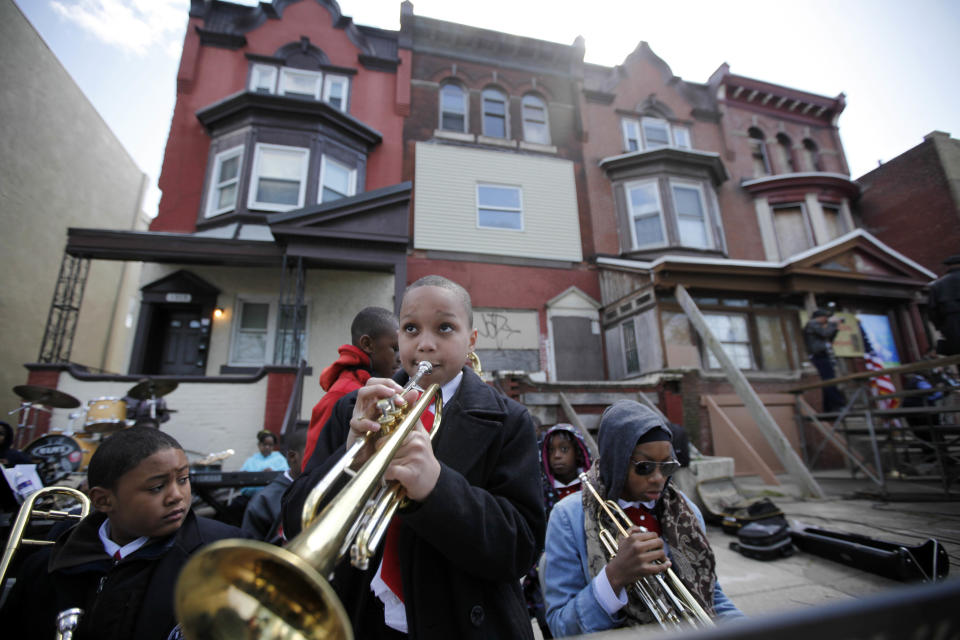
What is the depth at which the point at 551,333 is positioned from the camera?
12.1 metres

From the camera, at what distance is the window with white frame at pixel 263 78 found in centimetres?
1232

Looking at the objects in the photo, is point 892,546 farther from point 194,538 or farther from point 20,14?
point 20,14

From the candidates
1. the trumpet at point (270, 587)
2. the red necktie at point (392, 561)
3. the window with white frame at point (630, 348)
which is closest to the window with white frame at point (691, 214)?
the window with white frame at point (630, 348)

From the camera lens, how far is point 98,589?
1906 mm

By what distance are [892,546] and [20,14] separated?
1965 cm

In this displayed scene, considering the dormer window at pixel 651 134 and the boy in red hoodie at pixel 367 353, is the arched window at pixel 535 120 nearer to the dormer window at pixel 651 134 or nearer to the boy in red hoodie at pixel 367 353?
the dormer window at pixel 651 134

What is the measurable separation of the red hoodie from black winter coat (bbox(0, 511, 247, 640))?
0.84 m

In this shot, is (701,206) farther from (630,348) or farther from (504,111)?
(504,111)

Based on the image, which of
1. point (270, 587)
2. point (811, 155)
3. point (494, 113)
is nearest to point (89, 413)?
point (270, 587)

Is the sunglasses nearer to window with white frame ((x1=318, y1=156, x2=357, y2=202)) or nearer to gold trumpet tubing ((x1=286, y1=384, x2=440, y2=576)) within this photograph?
gold trumpet tubing ((x1=286, y1=384, x2=440, y2=576))

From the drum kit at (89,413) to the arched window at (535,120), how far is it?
40.5 feet

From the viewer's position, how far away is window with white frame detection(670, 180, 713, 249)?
13455 millimetres

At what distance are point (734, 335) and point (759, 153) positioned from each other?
8.73 m

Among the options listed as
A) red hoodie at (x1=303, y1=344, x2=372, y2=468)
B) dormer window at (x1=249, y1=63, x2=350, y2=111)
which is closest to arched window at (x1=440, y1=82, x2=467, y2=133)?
dormer window at (x1=249, y1=63, x2=350, y2=111)
